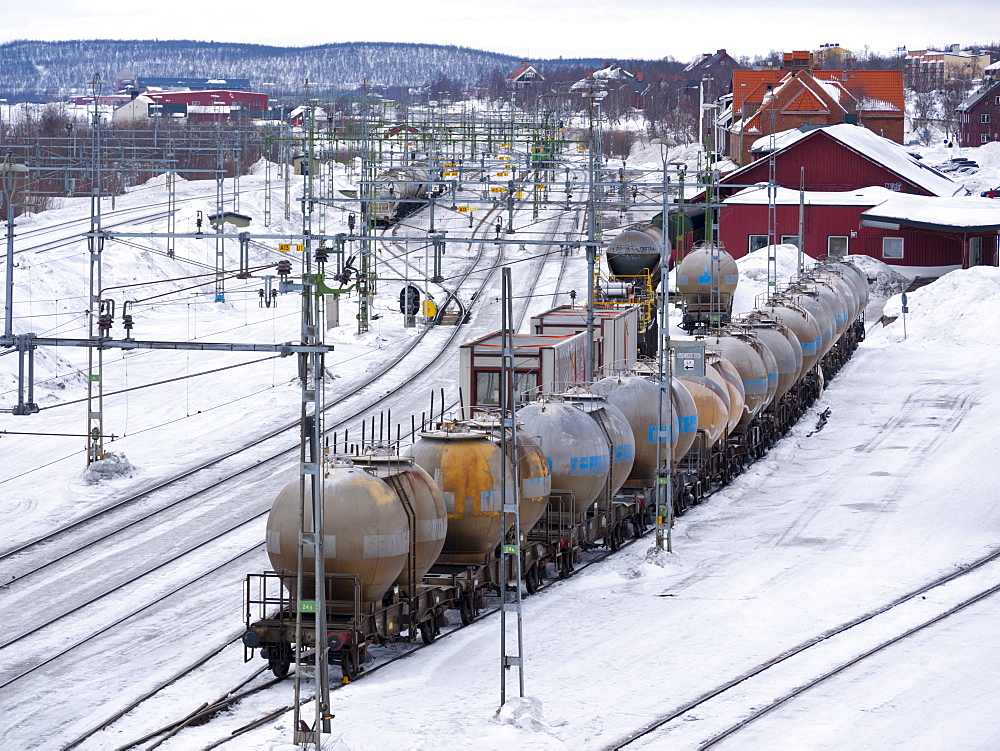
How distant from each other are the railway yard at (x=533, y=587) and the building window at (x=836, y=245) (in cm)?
2181

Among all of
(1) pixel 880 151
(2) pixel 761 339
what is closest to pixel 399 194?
(1) pixel 880 151

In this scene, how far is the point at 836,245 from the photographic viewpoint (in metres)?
74.6

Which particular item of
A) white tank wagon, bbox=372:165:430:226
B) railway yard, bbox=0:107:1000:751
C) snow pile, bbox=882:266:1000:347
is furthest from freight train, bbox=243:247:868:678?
white tank wagon, bbox=372:165:430:226

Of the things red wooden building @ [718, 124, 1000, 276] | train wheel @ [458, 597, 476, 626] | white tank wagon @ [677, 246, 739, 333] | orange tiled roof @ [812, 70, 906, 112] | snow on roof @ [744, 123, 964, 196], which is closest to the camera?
train wheel @ [458, 597, 476, 626]

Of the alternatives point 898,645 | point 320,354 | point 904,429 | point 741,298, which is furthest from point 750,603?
point 741,298

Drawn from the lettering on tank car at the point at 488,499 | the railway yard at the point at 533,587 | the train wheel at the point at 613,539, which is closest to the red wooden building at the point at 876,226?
the railway yard at the point at 533,587

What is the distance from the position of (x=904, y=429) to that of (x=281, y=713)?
2801 centimetres

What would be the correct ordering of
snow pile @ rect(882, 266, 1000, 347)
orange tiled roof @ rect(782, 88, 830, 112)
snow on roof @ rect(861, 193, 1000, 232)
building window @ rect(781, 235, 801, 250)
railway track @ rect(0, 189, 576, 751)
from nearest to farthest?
railway track @ rect(0, 189, 576, 751) → snow pile @ rect(882, 266, 1000, 347) → snow on roof @ rect(861, 193, 1000, 232) → building window @ rect(781, 235, 801, 250) → orange tiled roof @ rect(782, 88, 830, 112)

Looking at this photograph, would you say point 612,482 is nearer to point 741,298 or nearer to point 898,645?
point 898,645

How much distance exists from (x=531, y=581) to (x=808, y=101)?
3072 inches

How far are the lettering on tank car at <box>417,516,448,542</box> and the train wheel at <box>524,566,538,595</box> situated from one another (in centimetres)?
425

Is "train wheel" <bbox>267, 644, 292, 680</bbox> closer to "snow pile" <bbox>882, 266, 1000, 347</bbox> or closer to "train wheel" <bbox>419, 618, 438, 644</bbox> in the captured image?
"train wheel" <bbox>419, 618, 438, 644</bbox>

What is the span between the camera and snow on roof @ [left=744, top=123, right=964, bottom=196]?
79250mm

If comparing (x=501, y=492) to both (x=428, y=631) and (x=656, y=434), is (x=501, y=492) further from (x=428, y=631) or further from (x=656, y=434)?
(x=656, y=434)
